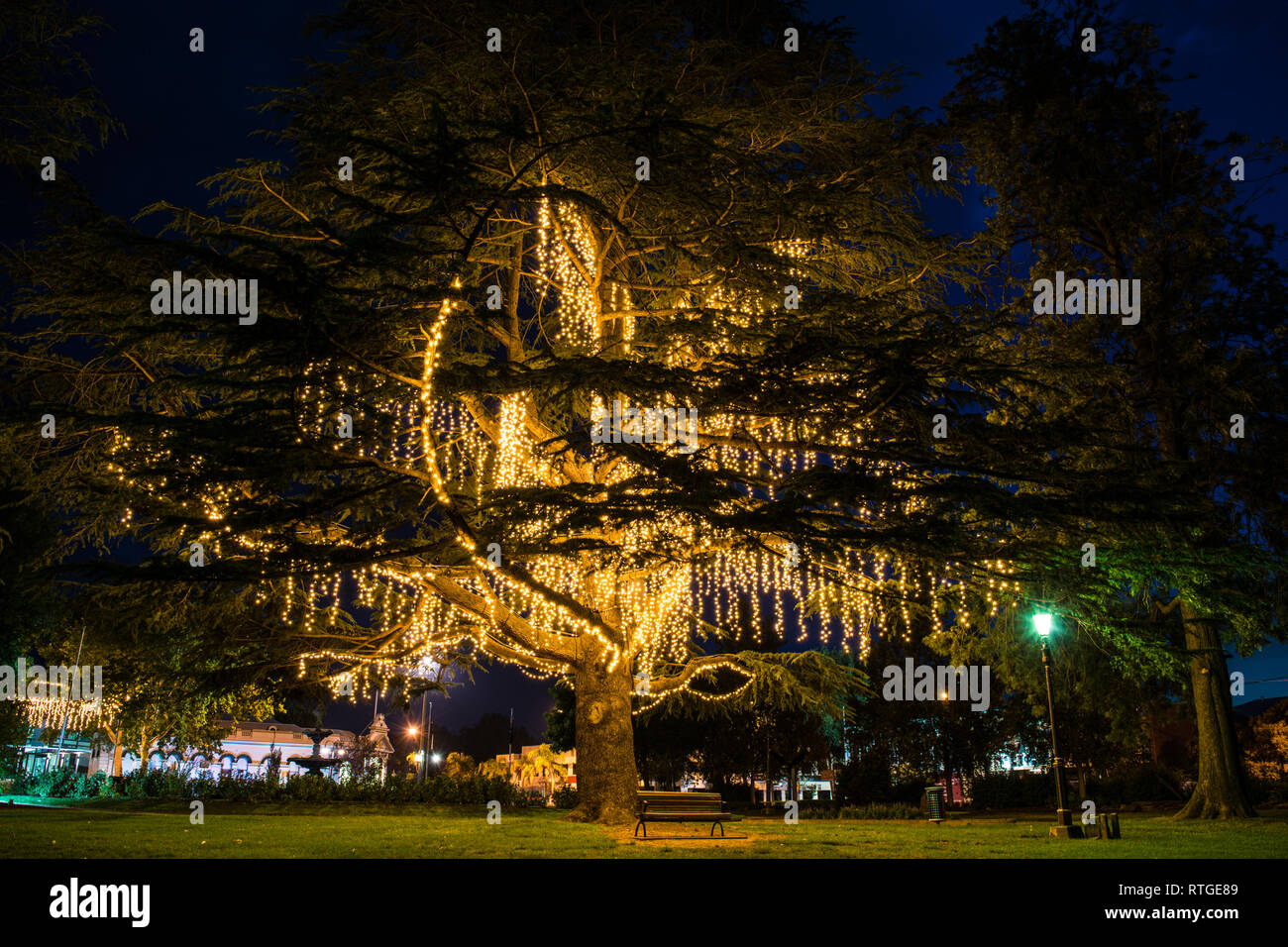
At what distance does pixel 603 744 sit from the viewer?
15.1 meters

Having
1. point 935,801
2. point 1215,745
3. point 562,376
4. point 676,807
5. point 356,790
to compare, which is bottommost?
point 935,801

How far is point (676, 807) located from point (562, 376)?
629cm

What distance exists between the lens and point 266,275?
8836mm

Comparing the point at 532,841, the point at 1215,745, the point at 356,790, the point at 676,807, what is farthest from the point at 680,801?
the point at 1215,745

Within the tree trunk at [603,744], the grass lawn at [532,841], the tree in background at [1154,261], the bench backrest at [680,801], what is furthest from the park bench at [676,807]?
the tree in background at [1154,261]

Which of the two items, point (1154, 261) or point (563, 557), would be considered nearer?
point (563, 557)

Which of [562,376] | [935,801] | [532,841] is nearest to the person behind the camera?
[562,376]

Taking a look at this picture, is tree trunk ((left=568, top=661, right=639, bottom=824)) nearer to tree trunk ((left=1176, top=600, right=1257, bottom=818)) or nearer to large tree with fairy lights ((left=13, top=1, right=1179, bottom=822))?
large tree with fairy lights ((left=13, top=1, right=1179, bottom=822))

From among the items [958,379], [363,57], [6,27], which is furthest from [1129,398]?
[6,27]

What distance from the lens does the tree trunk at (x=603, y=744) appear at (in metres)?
14.7

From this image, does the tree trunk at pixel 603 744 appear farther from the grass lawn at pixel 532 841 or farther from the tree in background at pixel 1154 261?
the tree in background at pixel 1154 261

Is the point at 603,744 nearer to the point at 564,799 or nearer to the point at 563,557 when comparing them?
the point at 563,557

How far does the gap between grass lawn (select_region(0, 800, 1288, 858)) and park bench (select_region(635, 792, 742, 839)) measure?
33 cm
